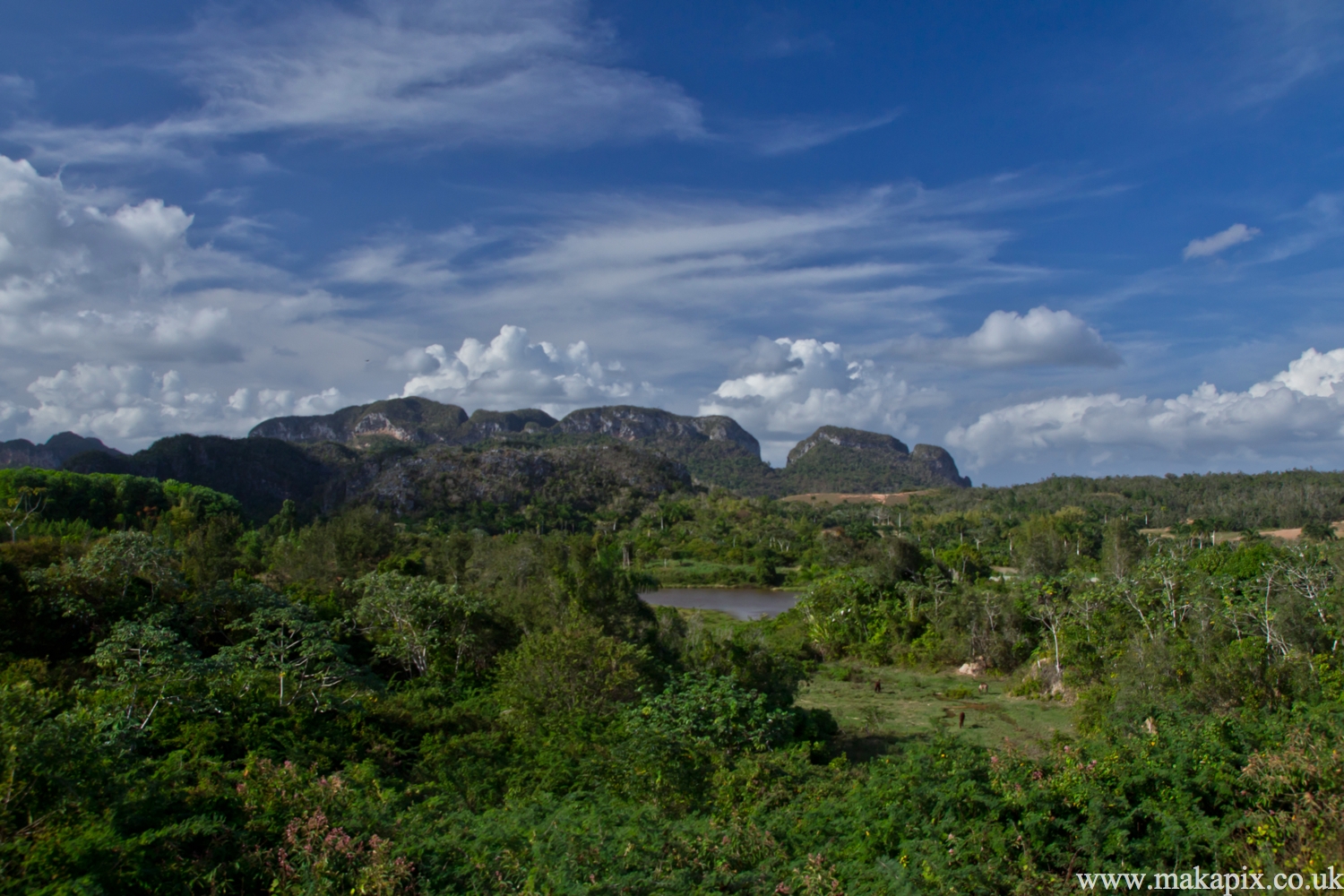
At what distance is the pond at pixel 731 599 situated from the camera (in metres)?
51.1

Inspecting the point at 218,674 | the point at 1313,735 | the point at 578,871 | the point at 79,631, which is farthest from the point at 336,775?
the point at 79,631

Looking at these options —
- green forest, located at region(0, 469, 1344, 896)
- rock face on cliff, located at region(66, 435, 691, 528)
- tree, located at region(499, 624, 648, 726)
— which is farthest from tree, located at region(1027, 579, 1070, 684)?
rock face on cliff, located at region(66, 435, 691, 528)

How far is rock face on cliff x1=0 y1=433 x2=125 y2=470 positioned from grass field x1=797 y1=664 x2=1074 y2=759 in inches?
5097

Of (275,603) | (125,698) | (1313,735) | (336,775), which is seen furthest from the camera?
(275,603)

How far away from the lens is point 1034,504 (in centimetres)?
10962

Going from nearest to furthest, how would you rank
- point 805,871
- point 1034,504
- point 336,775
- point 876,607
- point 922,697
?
point 805,871 < point 336,775 < point 922,697 < point 876,607 < point 1034,504

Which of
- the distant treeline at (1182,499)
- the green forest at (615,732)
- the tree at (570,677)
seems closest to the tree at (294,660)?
the green forest at (615,732)

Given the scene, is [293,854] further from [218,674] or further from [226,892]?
[218,674]

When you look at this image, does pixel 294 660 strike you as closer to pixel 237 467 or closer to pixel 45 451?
pixel 237 467

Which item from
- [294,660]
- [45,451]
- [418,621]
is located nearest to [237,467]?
[45,451]

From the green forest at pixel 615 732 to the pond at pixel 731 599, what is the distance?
20.3 metres

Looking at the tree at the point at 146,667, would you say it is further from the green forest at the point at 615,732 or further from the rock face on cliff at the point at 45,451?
Result: the rock face on cliff at the point at 45,451

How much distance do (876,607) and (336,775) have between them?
27.8 meters

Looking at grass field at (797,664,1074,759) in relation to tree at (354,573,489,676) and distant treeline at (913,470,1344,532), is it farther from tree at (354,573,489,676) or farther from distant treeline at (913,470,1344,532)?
distant treeline at (913,470,1344,532)
